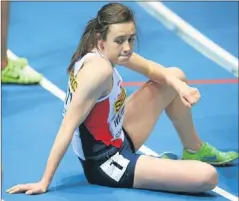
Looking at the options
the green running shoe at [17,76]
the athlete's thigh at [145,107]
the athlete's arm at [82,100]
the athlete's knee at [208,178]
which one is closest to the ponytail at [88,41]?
the athlete's arm at [82,100]

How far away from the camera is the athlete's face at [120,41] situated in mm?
2480

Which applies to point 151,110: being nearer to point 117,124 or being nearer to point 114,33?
point 117,124

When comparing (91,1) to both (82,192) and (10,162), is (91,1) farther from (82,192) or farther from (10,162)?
(82,192)

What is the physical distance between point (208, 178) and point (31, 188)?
0.71 m

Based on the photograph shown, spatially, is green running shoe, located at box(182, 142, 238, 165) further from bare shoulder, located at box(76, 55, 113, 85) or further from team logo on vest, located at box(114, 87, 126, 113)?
bare shoulder, located at box(76, 55, 113, 85)

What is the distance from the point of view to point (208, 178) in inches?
102

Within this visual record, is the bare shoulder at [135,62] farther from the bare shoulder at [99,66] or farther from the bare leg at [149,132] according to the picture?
the bare shoulder at [99,66]

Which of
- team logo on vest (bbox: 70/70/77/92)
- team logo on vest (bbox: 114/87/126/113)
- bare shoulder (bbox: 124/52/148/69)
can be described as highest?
bare shoulder (bbox: 124/52/148/69)

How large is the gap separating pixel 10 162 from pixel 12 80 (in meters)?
1.03

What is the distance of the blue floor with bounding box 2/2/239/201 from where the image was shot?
2.79 m

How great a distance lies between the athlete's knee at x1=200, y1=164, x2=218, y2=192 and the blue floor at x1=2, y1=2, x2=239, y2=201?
3.0 inches

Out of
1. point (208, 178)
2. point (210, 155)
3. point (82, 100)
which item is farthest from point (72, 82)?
point (210, 155)

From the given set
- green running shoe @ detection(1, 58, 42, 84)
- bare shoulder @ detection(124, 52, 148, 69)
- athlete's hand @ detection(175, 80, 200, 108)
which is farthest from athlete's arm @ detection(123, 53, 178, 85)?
green running shoe @ detection(1, 58, 42, 84)

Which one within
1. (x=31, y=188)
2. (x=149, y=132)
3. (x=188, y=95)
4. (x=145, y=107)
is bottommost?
(x=31, y=188)
